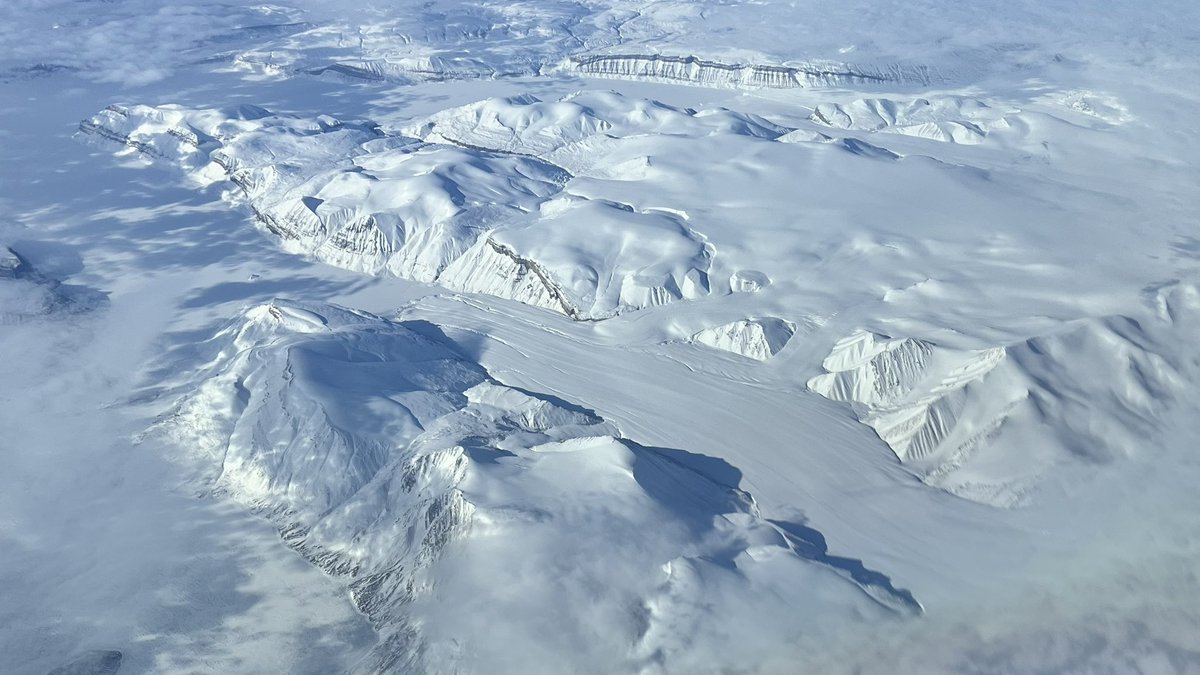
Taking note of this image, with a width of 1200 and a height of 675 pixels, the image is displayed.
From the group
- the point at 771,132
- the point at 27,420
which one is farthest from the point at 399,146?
the point at 27,420

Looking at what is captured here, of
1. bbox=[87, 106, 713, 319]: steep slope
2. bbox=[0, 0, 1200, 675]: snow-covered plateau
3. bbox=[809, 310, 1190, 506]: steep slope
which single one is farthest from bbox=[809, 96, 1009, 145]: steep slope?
bbox=[809, 310, 1190, 506]: steep slope

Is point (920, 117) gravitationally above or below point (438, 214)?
above

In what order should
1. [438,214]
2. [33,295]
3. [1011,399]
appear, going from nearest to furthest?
[1011,399], [33,295], [438,214]

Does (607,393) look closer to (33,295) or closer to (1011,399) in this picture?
(1011,399)

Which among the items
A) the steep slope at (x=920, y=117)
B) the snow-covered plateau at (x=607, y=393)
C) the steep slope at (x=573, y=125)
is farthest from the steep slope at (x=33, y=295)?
the steep slope at (x=920, y=117)

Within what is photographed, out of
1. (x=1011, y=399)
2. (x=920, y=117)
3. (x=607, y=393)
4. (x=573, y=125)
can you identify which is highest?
(x=920, y=117)

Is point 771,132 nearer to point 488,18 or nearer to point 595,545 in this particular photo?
point 595,545

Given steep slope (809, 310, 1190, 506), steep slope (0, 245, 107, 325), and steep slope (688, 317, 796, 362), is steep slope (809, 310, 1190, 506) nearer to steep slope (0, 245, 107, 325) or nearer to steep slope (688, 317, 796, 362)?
steep slope (688, 317, 796, 362)

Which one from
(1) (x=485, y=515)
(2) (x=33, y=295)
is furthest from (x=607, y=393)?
(2) (x=33, y=295)
